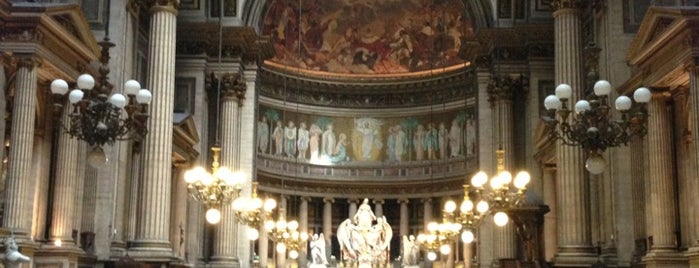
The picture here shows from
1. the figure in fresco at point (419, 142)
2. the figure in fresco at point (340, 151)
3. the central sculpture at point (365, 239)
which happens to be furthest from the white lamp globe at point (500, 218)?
the figure in fresco at point (340, 151)

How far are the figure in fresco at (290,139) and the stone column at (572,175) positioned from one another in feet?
67.1

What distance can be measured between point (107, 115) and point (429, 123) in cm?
2875

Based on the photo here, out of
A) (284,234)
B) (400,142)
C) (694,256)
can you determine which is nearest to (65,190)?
(694,256)

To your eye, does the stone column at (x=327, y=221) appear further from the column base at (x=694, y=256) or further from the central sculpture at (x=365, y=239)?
the column base at (x=694, y=256)

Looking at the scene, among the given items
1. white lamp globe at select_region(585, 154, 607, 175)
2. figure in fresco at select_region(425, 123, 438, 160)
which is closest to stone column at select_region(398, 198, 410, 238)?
figure in fresco at select_region(425, 123, 438, 160)

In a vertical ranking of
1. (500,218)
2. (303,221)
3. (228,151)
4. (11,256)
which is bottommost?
(11,256)

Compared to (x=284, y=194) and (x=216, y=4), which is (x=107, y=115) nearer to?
(x=216, y=4)

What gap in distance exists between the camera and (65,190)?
2034cm

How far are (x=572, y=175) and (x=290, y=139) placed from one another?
2168 cm

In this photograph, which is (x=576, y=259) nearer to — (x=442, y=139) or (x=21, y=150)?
(x=21, y=150)

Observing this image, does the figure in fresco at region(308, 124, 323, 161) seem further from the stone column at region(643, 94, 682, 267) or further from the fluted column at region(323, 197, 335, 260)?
the stone column at region(643, 94, 682, 267)

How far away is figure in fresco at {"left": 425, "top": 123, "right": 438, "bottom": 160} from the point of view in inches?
1662

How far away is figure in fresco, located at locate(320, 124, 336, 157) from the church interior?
0.06 m

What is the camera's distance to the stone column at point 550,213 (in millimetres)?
28766
